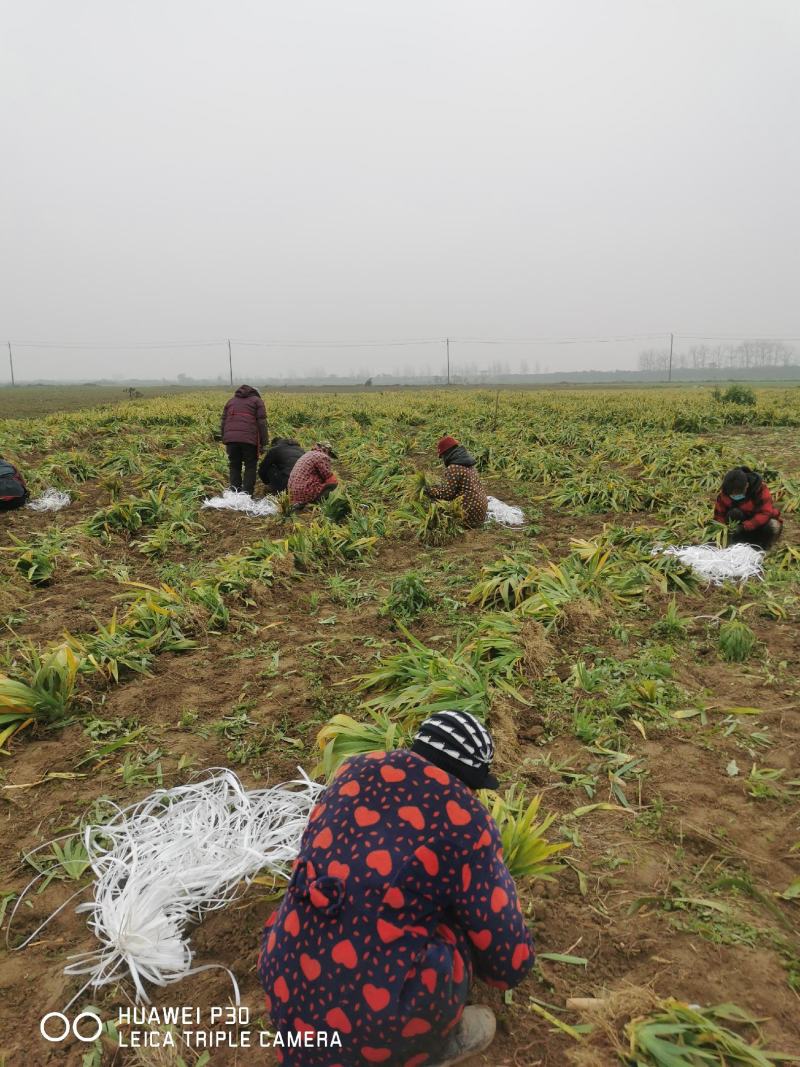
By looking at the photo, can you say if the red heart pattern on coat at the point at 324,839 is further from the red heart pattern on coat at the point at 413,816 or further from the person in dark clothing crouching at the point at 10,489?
the person in dark clothing crouching at the point at 10,489

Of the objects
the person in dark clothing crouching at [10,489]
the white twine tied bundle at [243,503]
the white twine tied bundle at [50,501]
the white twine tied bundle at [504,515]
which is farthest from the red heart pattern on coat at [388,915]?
the white twine tied bundle at [50,501]

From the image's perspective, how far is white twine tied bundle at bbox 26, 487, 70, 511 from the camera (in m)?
8.15

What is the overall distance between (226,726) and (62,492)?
6.86m

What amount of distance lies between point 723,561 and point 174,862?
191 inches

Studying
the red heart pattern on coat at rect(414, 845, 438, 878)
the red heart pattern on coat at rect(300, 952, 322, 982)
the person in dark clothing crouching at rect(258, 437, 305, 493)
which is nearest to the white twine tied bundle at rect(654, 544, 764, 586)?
the red heart pattern on coat at rect(414, 845, 438, 878)

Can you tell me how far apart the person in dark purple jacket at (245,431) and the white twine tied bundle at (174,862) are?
6.01 meters

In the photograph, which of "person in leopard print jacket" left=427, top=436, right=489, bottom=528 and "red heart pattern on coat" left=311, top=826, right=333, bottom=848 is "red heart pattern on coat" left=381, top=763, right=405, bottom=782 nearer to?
"red heart pattern on coat" left=311, top=826, right=333, bottom=848

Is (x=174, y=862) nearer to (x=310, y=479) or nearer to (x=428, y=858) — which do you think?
(x=428, y=858)

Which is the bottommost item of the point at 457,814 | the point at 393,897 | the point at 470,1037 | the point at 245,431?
the point at 470,1037

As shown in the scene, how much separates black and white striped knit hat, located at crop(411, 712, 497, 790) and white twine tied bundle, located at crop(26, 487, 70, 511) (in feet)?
26.8

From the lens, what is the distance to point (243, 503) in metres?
8.11

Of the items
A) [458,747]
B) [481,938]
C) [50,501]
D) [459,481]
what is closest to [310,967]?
[481,938]

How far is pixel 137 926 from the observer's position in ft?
6.63

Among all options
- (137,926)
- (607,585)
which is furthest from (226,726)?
(607,585)
